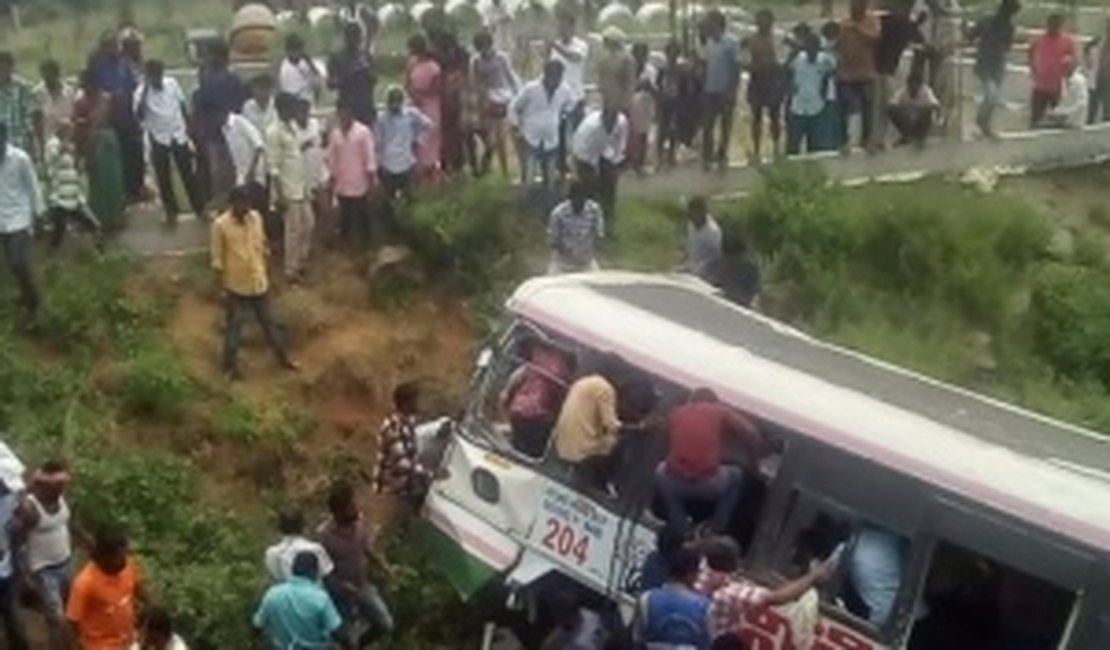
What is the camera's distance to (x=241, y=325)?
13750 millimetres

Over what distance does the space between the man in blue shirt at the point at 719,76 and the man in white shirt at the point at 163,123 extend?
14.9 feet

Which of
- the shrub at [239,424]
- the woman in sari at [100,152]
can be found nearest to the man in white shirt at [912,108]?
the woman in sari at [100,152]

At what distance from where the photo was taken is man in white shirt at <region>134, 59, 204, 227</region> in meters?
14.1

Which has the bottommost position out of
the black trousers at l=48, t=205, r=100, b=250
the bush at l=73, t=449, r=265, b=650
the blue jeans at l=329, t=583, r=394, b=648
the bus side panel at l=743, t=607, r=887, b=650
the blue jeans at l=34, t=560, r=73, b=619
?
the bush at l=73, t=449, r=265, b=650

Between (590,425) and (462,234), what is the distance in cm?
462

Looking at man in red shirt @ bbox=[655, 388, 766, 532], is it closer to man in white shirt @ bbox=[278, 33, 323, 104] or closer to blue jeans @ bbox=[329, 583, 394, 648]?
blue jeans @ bbox=[329, 583, 394, 648]

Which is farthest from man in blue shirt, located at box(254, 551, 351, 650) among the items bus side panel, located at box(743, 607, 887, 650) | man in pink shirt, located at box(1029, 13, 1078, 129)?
man in pink shirt, located at box(1029, 13, 1078, 129)

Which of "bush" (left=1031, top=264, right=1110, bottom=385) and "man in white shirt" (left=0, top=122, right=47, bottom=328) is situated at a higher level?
"man in white shirt" (left=0, top=122, right=47, bottom=328)

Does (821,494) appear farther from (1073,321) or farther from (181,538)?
(1073,321)

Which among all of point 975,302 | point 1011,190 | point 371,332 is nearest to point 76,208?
point 371,332

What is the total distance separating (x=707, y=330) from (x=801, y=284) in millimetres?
4687

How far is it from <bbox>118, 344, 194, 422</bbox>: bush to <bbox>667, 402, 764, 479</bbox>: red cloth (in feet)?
14.3

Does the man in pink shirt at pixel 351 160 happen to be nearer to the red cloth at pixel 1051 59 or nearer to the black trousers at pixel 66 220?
the black trousers at pixel 66 220

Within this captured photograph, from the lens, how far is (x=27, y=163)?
12.6 metres
